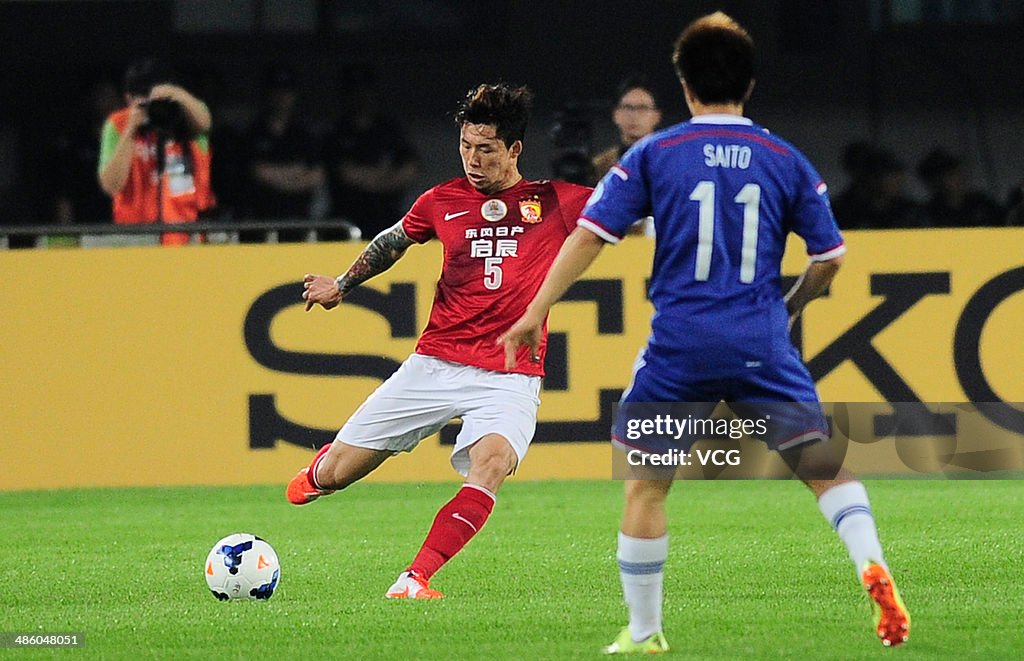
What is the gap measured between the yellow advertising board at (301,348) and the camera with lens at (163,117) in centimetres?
97

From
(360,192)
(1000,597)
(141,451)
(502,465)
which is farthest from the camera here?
(360,192)

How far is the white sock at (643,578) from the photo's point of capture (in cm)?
548

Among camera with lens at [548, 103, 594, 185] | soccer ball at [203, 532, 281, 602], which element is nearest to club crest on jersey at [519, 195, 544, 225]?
soccer ball at [203, 532, 281, 602]

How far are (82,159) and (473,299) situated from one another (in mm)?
5742

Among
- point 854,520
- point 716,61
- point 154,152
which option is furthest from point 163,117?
point 854,520

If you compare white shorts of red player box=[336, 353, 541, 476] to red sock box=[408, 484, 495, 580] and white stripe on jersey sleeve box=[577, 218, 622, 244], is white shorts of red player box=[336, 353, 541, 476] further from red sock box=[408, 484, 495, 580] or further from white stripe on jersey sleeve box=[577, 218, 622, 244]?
white stripe on jersey sleeve box=[577, 218, 622, 244]

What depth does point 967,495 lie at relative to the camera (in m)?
10.4

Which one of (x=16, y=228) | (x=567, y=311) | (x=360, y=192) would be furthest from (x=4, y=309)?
(x=567, y=311)

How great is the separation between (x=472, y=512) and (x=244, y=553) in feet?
2.82

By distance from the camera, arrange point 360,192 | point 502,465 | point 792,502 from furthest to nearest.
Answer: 1. point 360,192
2. point 792,502
3. point 502,465

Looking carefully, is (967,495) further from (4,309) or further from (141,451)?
(4,309)

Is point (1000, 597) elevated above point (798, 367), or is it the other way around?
point (798, 367)

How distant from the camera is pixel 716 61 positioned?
214 inches

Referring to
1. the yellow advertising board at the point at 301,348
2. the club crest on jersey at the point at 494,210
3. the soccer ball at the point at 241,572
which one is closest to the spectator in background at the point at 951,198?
the yellow advertising board at the point at 301,348
